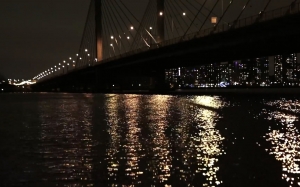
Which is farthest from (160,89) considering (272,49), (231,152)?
(231,152)

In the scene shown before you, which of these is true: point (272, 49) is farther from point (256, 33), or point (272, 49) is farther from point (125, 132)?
point (125, 132)

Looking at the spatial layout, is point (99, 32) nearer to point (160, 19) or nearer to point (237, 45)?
point (160, 19)

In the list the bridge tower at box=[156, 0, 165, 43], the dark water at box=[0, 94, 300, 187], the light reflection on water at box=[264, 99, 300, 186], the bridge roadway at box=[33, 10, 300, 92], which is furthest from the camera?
the bridge tower at box=[156, 0, 165, 43]

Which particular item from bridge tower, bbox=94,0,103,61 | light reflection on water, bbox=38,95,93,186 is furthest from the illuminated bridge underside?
light reflection on water, bbox=38,95,93,186

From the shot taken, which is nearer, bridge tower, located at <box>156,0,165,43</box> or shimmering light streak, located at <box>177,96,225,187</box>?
shimmering light streak, located at <box>177,96,225,187</box>

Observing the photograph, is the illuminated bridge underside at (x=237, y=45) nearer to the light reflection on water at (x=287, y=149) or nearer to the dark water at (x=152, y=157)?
the light reflection on water at (x=287, y=149)

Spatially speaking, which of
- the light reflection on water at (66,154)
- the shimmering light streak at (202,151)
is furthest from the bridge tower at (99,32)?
the shimmering light streak at (202,151)

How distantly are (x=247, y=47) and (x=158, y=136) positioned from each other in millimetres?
40185

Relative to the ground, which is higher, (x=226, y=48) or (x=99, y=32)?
(x=99, y=32)

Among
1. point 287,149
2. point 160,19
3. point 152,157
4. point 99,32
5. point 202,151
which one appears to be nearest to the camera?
point 152,157

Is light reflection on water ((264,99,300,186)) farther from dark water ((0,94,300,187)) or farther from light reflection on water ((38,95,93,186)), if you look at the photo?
light reflection on water ((38,95,93,186))

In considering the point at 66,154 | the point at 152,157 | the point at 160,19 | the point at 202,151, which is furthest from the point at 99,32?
the point at 152,157

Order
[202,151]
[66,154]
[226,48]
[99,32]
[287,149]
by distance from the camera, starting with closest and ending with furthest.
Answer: [66,154] < [202,151] < [287,149] < [226,48] < [99,32]

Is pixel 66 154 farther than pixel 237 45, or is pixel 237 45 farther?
pixel 237 45
